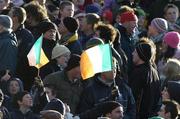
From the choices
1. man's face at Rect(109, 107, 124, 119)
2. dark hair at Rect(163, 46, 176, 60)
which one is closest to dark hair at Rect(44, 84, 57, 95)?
man's face at Rect(109, 107, 124, 119)

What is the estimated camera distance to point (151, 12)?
56.6ft

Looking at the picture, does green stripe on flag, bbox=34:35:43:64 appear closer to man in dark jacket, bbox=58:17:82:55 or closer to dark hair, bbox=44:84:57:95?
dark hair, bbox=44:84:57:95

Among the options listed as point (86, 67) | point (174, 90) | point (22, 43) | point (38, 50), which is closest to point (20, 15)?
point (22, 43)

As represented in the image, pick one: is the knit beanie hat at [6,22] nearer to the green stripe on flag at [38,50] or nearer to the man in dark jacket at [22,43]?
the man in dark jacket at [22,43]

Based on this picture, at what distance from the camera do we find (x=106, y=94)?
1140cm

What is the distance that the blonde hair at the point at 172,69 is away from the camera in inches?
485

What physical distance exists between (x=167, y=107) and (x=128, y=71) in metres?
1.93

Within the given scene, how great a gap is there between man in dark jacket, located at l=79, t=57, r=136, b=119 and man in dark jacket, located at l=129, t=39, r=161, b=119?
0.54 metres

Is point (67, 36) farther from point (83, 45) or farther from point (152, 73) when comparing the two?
point (152, 73)

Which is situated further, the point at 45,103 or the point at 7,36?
the point at 7,36


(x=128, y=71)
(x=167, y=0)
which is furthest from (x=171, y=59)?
(x=167, y=0)

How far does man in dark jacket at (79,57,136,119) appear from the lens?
11305 millimetres

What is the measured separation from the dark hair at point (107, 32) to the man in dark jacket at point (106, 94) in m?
1.35

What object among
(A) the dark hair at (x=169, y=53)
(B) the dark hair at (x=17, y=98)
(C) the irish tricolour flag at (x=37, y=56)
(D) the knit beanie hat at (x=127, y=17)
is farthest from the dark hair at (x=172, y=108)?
(D) the knit beanie hat at (x=127, y=17)
